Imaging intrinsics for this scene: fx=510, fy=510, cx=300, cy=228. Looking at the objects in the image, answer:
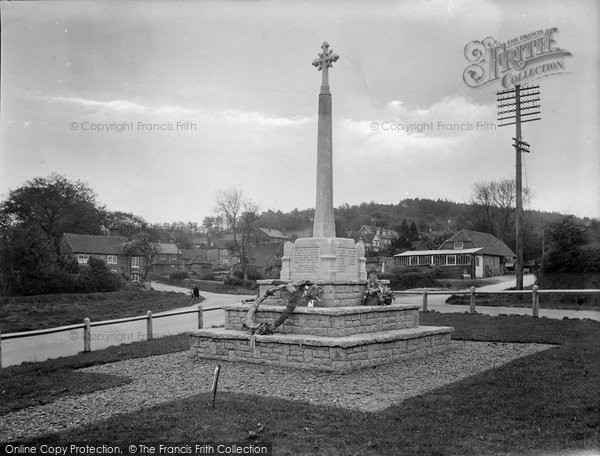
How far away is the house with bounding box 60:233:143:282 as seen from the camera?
107 ft

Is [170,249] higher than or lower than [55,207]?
lower

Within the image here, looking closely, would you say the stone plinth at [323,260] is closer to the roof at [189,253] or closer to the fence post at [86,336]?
the fence post at [86,336]

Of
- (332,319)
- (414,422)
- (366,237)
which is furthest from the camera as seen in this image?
(366,237)

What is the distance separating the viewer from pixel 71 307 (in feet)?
70.4

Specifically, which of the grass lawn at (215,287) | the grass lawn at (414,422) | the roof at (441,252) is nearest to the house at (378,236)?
the roof at (441,252)

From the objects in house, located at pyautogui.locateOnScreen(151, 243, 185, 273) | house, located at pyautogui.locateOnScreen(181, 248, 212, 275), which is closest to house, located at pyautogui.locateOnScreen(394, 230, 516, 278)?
house, located at pyautogui.locateOnScreen(151, 243, 185, 273)

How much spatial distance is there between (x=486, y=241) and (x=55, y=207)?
3271 centimetres

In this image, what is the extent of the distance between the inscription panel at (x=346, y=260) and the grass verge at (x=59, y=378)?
4579 millimetres

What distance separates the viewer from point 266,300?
12.5 m

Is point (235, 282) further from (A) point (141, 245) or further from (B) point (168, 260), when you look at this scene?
(B) point (168, 260)

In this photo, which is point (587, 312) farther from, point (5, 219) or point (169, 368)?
point (5, 219)

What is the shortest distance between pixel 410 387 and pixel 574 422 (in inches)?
112

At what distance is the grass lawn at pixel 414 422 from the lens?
207 inches

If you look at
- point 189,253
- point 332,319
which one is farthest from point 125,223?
point 189,253
